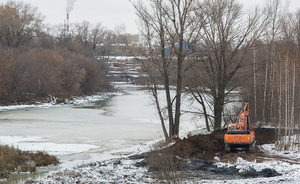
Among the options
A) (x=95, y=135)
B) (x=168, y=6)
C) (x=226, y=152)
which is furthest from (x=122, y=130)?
(x=226, y=152)

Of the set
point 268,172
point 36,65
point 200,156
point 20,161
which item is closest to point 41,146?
point 20,161

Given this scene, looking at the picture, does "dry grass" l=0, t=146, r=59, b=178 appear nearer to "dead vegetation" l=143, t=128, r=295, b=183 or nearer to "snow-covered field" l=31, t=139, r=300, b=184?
"snow-covered field" l=31, t=139, r=300, b=184

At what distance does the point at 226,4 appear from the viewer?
24.7 m

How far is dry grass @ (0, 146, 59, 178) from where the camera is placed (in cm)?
1720

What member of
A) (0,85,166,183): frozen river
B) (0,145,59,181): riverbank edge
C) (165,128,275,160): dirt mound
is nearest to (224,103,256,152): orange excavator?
(165,128,275,160): dirt mound

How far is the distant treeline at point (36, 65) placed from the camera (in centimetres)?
5916

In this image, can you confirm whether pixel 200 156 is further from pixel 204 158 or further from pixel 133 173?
pixel 133 173

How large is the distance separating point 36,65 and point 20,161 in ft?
159

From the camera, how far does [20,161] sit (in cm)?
1831

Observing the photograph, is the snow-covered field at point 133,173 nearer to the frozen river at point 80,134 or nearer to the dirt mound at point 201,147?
the dirt mound at point 201,147

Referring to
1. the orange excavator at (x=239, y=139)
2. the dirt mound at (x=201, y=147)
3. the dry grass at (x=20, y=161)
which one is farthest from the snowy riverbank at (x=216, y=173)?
the dry grass at (x=20, y=161)

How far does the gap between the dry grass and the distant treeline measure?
3758 cm

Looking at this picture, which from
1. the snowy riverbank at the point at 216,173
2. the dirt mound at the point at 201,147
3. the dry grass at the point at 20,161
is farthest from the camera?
the dirt mound at the point at 201,147

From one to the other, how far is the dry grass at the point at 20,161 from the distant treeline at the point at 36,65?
37.6 m
